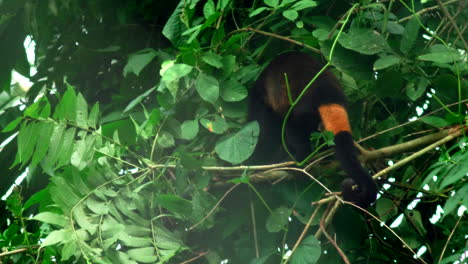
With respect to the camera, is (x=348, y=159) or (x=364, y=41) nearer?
(x=364, y=41)

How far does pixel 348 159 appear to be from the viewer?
2.64m

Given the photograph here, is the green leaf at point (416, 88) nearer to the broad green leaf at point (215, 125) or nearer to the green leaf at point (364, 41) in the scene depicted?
the green leaf at point (364, 41)

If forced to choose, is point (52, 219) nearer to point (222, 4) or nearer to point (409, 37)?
point (222, 4)

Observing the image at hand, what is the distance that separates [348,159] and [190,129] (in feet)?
2.02

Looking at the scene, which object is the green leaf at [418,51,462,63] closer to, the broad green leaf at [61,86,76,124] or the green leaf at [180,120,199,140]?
the green leaf at [180,120,199,140]

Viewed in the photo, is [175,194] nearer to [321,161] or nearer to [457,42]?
[321,161]

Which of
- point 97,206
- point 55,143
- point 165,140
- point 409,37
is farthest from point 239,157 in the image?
point 409,37

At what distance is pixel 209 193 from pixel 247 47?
30.5 inches

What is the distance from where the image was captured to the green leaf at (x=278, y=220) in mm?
2725

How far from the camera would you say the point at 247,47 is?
319 cm

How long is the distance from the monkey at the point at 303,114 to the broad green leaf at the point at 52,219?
1009 mm

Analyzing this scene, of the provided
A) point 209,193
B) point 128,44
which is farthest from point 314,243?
point 128,44

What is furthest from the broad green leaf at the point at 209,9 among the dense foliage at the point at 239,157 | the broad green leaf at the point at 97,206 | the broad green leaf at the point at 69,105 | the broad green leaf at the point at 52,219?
the broad green leaf at the point at 52,219

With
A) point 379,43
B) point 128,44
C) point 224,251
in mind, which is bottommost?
point 224,251
